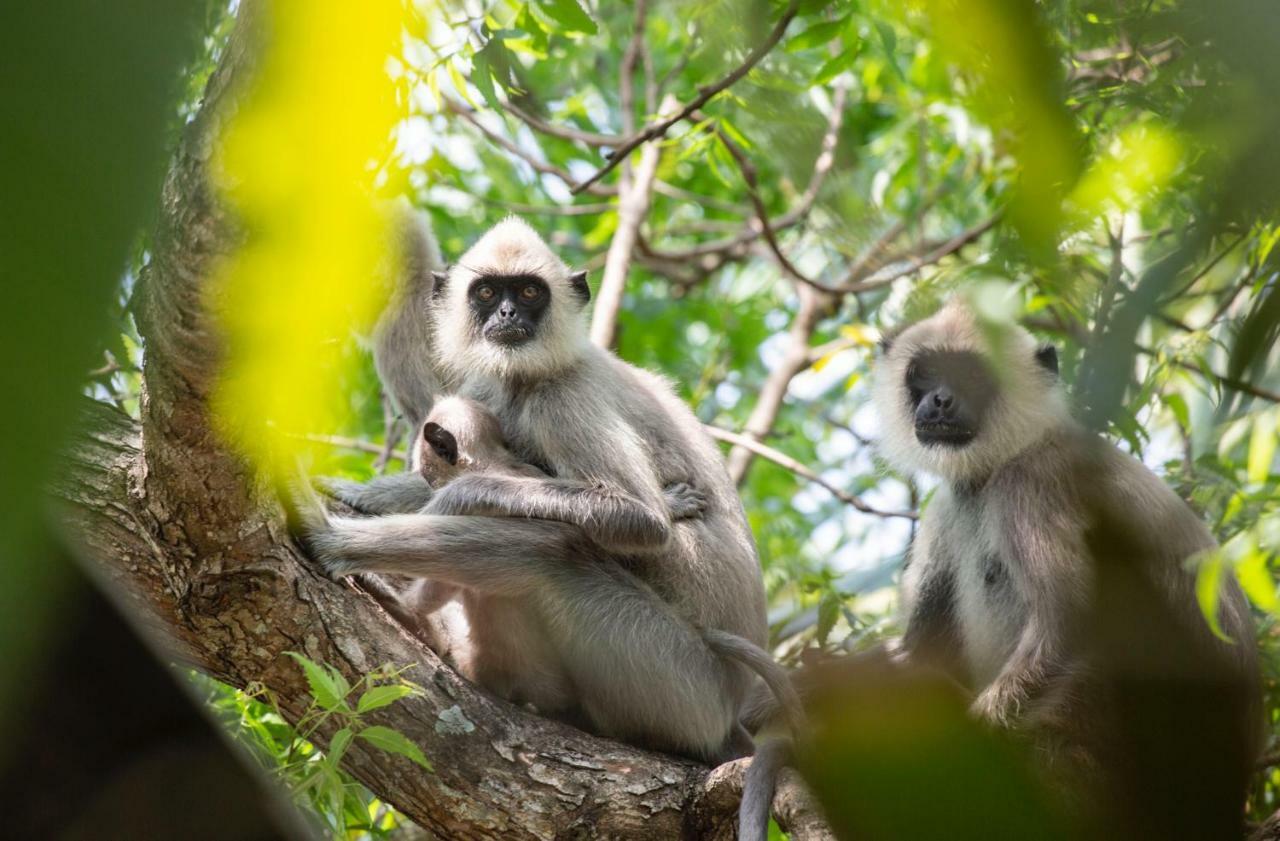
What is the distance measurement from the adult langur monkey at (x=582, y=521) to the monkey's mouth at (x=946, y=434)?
0.97 meters

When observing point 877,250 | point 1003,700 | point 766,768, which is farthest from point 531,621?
point 877,250

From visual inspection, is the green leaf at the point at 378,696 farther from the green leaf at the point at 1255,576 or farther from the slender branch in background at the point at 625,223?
the slender branch in background at the point at 625,223

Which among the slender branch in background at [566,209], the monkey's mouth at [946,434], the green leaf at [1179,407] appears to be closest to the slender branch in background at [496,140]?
the slender branch in background at [566,209]

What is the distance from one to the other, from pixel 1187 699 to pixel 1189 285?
3.37 ft

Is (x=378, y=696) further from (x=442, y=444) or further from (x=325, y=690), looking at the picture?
(x=442, y=444)

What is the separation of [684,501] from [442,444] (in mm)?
1105

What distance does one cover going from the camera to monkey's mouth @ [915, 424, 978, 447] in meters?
5.07

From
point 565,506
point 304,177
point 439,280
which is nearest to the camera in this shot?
point 304,177

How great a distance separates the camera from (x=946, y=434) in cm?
510

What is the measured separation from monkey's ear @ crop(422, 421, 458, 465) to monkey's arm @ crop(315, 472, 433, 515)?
16cm

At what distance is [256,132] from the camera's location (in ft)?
1.25

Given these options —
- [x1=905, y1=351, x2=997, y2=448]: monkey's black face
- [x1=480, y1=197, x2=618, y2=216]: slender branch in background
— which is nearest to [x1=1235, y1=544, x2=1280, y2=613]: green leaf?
[x1=905, y1=351, x2=997, y2=448]: monkey's black face

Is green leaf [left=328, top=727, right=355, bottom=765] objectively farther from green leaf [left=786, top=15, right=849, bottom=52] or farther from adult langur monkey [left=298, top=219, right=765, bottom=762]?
green leaf [left=786, top=15, right=849, bottom=52]

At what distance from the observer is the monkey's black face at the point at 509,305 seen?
5.69 metres
